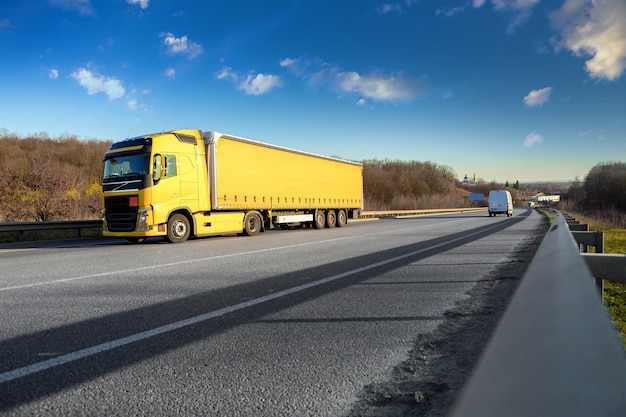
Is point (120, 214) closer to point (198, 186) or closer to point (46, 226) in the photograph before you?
point (198, 186)

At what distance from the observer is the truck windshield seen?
44.6 feet

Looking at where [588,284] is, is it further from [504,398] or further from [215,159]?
[215,159]

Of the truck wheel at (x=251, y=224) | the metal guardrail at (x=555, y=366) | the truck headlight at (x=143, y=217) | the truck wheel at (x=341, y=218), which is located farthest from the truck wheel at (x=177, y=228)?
the metal guardrail at (x=555, y=366)

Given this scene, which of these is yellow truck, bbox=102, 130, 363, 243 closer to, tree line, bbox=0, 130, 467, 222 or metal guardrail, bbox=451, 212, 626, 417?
tree line, bbox=0, 130, 467, 222

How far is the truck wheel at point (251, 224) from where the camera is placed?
55.7 feet

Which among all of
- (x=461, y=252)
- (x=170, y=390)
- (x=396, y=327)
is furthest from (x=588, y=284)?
(x=461, y=252)

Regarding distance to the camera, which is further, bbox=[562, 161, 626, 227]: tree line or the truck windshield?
bbox=[562, 161, 626, 227]: tree line

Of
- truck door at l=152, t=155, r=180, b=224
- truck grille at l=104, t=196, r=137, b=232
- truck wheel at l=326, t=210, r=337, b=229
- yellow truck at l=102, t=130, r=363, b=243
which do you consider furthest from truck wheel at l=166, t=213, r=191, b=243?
Answer: truck wheel at l=326, t=210, r=337, b=229

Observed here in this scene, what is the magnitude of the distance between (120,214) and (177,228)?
1789mm

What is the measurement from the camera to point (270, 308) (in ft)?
17.1

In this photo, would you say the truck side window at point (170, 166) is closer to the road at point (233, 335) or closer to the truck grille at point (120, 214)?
the truck grille at point (120, 214)

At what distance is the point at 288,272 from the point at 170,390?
4797 mm

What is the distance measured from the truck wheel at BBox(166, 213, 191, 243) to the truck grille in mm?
1153

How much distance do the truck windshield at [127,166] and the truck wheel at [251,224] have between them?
15.1 ft
